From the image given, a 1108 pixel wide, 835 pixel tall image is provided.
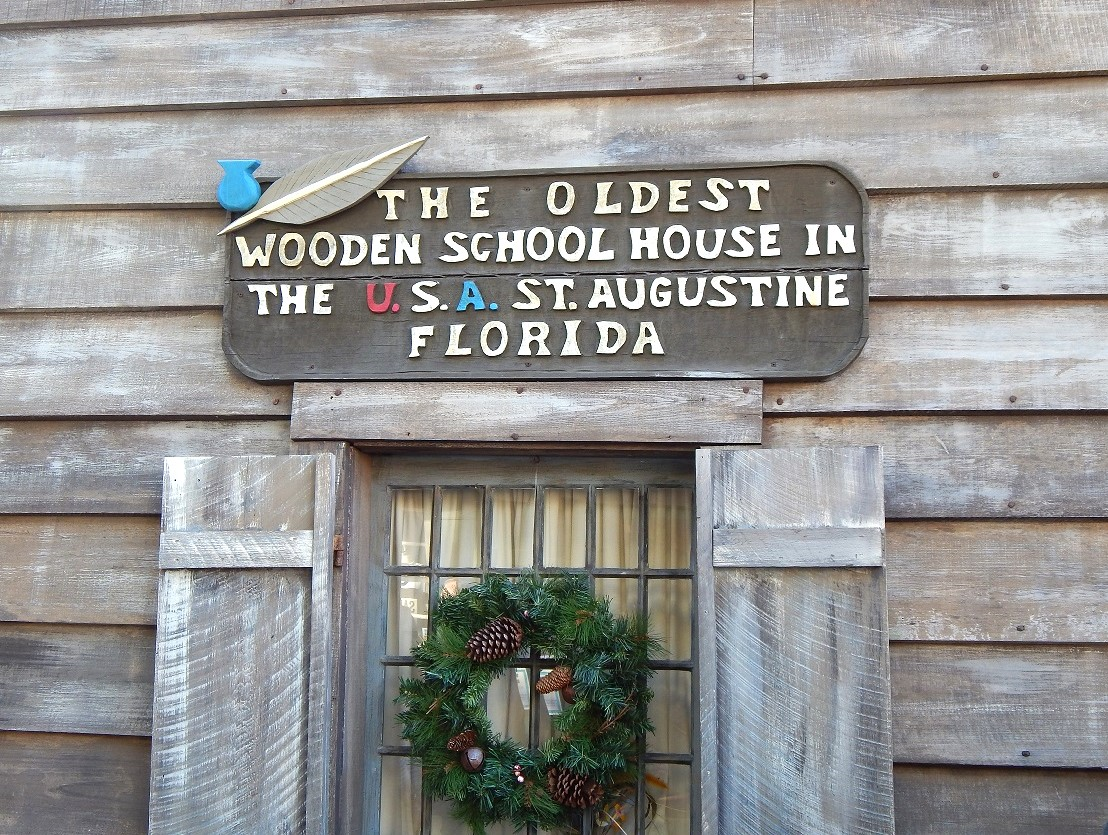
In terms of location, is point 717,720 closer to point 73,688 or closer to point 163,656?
point 163,656

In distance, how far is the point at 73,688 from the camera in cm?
312

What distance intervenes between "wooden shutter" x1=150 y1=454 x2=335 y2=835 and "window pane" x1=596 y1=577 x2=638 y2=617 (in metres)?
0.74

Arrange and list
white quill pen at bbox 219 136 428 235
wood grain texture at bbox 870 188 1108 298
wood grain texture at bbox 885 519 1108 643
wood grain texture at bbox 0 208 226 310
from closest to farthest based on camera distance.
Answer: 1. wood grain texture at bbox 885 519 1108 643
2. wood grain texture at bbox 870 188 1108 298
3. white quill pen at bbox 219 136 428 235
4. wood grain texture at bbox 0 208 226 310

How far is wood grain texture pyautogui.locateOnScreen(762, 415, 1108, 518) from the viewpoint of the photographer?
2.83 metres

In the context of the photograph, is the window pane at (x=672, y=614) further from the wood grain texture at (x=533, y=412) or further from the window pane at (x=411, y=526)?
the window pane at (x=411, y=526)

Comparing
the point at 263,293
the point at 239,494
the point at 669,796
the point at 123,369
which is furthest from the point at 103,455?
the point at 669,796

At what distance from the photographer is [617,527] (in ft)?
10.2

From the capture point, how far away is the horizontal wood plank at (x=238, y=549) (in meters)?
2.90

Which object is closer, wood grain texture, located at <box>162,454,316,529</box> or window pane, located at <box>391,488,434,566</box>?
wood grain texture, located at <box>162,454,316,529</box>

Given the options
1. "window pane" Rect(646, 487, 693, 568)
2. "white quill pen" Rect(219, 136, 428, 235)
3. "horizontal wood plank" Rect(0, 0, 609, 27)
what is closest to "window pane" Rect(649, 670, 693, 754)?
"window pane" Rect(646, 487, 693, 568)

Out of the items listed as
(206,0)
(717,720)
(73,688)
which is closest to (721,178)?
(717,720)

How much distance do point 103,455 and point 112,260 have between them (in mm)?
571

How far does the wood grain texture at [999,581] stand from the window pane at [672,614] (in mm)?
535

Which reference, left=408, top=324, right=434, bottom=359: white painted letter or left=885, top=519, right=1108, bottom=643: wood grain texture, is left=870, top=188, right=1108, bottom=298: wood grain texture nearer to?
left=885, top=519, right=1108, bottom=643: wood grain texture
